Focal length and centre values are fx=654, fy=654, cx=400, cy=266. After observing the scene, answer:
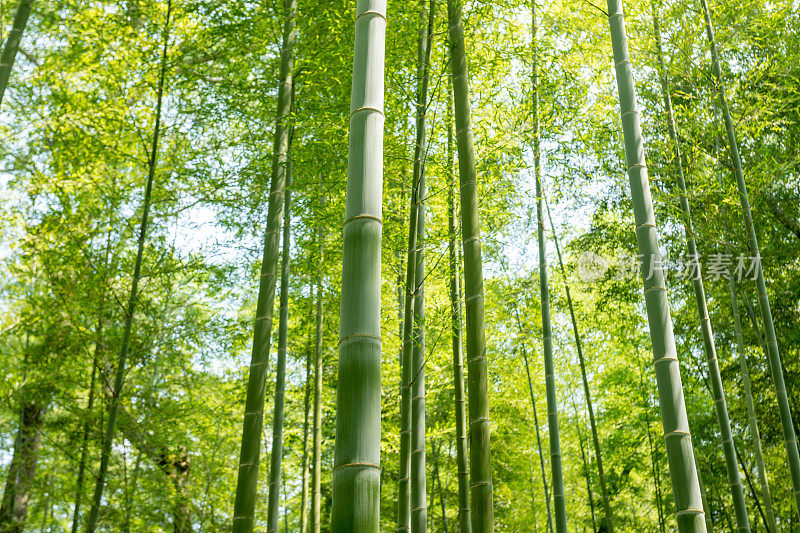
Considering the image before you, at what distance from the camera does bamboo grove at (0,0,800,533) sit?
3.93 m

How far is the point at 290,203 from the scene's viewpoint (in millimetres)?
5551

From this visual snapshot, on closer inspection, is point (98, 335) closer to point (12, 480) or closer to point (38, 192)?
point (38, 192)

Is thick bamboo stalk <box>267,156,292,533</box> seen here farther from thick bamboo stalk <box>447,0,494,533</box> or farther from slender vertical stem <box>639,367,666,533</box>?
slender vertical stem <box>639,367,666,533</box>

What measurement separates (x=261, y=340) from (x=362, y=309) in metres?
2.19

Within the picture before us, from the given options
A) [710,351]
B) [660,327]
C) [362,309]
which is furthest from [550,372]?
[362,309]

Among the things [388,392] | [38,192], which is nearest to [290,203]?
[38,192]

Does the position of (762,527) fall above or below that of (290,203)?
below

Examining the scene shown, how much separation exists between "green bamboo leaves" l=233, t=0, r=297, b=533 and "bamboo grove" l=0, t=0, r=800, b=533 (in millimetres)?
16

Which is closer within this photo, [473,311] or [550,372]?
[473,311]

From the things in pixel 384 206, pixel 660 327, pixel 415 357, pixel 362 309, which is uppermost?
pixel 384 206

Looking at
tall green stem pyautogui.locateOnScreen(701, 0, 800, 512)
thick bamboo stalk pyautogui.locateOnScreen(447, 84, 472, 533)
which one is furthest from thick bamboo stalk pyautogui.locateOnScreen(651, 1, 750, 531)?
thick bamboo stalk pyautogui.locateOnScreen(447, 84, 472, 533)

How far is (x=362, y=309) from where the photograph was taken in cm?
168

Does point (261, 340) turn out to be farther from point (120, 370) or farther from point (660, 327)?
point (660, 327)

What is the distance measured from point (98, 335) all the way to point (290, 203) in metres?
1.83
